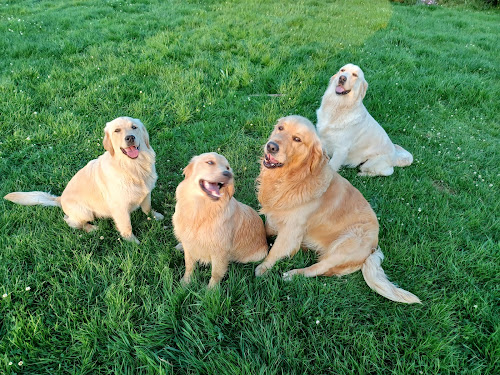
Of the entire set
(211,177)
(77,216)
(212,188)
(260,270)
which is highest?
(211,177)

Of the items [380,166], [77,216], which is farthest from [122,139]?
[380,166]

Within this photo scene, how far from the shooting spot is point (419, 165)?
4340 millimetres

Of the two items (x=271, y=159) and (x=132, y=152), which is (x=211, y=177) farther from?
(x=132, y=152)

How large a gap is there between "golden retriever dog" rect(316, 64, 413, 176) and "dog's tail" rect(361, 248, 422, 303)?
182 centimetres

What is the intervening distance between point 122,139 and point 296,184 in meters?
1.62

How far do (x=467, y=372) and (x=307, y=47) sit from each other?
6280 millimetres

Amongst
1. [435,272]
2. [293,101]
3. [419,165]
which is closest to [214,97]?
[293,101]

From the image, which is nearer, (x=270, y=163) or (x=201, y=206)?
(x=201, y=206)

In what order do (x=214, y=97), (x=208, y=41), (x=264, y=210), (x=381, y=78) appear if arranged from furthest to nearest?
(x=208, y=41)
(x=381, y=78)
(x=214, y=97)
(x=264, y=210)

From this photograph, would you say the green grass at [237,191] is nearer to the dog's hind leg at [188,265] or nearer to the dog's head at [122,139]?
the dog's hind leg at [188,265]

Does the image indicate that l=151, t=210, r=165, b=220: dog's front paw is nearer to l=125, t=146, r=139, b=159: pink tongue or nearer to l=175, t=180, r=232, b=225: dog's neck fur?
l=125, t=146, r=139, b=159: pink tongue

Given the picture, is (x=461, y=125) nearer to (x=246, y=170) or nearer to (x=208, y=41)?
(x=246, y=170)

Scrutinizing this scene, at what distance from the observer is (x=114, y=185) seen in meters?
2.81

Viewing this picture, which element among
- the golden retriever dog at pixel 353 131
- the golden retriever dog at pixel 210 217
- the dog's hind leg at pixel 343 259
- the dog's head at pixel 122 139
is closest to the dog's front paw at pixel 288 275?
the dog's hind leg at pixel 343 259
